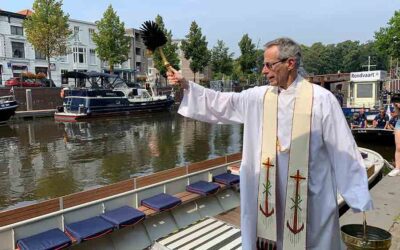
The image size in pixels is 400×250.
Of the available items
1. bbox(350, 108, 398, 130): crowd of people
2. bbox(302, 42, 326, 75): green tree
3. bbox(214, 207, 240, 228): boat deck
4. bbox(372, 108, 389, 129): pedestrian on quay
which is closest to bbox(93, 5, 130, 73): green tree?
bbox(350, 108, 398, 130): crowd of people

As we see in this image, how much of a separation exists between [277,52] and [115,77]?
36279 mm

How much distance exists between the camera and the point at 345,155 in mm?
2211

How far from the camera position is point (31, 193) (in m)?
11.2

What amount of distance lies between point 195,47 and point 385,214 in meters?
43.5

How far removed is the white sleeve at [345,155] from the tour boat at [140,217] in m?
3.91

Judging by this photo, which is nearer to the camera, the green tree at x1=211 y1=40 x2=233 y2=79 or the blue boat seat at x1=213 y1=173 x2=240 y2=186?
the blue boat seat at x1=213 y1=173 x2=240 y2=186

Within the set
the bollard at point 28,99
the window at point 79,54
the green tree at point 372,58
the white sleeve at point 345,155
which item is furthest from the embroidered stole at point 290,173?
the green tree at point 372,58

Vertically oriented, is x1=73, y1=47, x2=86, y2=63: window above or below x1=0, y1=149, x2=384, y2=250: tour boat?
above

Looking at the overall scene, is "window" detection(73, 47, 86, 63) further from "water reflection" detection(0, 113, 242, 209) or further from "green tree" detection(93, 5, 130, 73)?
"water reflection" detection(0, 113, 242, 209)

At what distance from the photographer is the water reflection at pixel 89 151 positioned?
12.3m

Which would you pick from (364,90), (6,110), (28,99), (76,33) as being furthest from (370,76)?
(76,33)

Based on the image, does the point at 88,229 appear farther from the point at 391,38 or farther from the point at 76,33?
the point at 76,33

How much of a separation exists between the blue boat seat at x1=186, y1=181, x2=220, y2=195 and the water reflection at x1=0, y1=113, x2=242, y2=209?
17.0 ft

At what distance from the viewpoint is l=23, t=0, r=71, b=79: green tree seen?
34125mm
